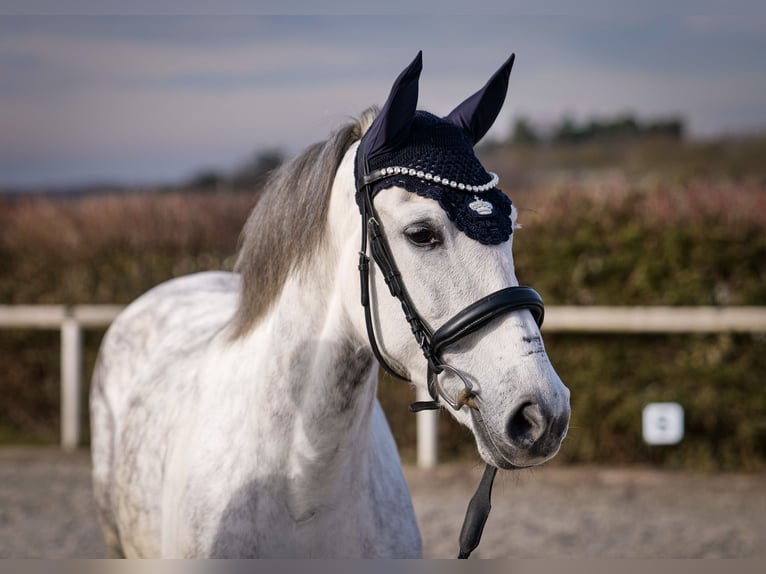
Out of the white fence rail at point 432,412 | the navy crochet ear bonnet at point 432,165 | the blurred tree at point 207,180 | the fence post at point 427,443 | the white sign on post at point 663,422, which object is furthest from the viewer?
the blurred tree at point 207,180

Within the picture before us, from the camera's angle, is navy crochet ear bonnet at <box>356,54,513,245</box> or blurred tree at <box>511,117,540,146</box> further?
blurred tree at <box>511,117,540,146</box>

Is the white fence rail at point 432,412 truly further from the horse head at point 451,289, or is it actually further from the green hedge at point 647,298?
the horse head at point 451,289

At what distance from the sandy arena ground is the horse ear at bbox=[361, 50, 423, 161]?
11.0 ft

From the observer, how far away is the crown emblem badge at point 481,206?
1880 mm

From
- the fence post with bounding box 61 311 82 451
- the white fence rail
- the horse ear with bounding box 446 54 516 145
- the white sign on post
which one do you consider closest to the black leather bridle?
the horse ear with bounding box 446 54 516 145

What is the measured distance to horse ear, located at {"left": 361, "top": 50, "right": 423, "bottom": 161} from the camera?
6.18 feet

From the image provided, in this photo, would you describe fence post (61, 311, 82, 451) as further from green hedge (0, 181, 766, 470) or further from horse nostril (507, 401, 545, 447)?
horse nostril (507, 401, 545, 447)

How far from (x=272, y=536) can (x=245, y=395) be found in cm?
40

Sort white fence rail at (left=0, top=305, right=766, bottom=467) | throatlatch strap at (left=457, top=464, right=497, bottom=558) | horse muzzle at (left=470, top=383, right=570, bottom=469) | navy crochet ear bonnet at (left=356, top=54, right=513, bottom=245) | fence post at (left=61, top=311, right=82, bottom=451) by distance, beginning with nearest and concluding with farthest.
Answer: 1. horse muzzle at (left=470, top=383, right=570, bottom=469)
2. navy crochet ear bonnet at (left=356, top=54, right=513, bottom=245)
3. throatlatch strap at (left=457, top=464, right=497, bottom=558)
4. white fence rail at (left=0, top=305, right=766, bottom=467)
5. fence post at (left=61, top=311, right=82, bottom=451)

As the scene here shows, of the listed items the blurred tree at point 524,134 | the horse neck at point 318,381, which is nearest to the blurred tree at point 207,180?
the blurred tree at point 524,134

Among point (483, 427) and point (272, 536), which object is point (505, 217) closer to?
point (483, 427)

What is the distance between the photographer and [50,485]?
6305 millimetres

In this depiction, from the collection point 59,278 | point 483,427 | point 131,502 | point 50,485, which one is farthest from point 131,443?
point 59,278

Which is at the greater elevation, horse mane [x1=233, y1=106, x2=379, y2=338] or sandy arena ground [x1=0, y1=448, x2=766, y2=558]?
horse mane [x1=233, y1=106, x2=379, y2=338]
